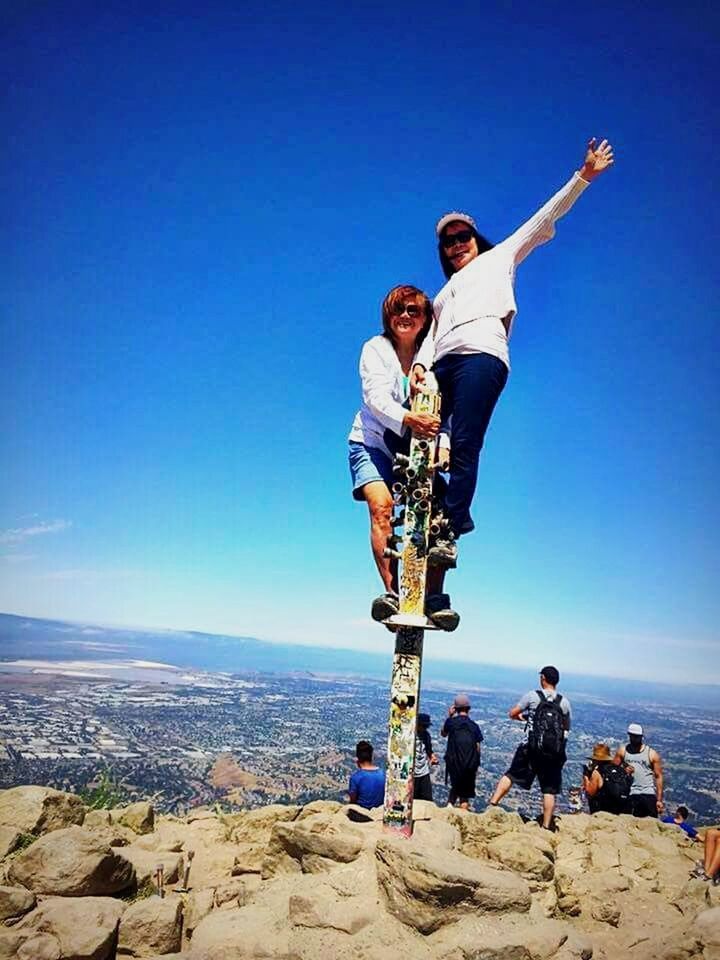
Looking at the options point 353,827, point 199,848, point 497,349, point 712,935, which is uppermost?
point 497,349

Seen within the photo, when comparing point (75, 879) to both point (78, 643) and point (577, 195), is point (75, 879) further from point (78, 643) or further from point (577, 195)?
point (78, 643)

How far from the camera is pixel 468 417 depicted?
14.6 feet

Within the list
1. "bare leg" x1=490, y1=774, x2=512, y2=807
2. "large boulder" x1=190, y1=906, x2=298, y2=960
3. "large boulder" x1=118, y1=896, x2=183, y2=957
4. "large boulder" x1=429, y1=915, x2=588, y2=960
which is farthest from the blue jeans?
"bare leg" x1=490, y1=774, x2=512, y2=807

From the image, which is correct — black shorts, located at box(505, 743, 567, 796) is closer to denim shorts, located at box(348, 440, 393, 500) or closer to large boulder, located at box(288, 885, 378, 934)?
large boulder, located at box(288, 885, 378, 934)

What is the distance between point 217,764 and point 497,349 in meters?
25.0

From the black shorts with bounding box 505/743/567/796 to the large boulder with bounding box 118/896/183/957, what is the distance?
518 cm

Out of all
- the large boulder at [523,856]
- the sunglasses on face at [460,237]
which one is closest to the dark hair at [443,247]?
the sunglasses on face at [460,237]

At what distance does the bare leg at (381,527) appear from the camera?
186 inches

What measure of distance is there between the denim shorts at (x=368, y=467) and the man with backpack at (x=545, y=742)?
15.0 feet

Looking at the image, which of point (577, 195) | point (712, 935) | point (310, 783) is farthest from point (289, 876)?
point (310, 783)

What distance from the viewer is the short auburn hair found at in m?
5.10

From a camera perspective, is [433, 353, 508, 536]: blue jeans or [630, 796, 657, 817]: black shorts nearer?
[433, 353, 508, 536]: blue jeans

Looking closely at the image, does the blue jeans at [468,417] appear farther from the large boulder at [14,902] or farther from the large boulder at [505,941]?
the large boulder at [14,902]

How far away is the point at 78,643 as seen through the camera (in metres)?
76.0
